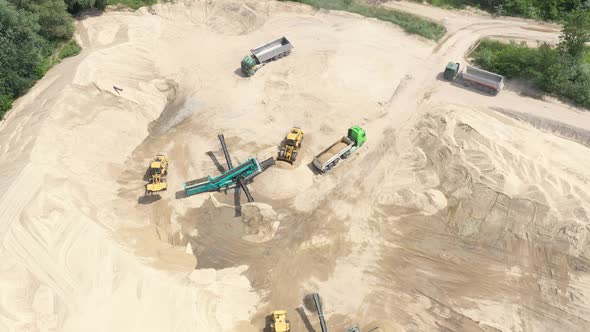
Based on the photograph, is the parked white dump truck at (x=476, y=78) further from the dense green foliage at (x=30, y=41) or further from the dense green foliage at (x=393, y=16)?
the dense green foliage at (x=30, y=41)

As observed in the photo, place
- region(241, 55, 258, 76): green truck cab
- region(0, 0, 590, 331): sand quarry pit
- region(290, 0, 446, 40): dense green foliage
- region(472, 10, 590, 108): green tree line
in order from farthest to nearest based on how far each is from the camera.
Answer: region(290, 0, 446, 40): dense green foliage
region(241, 55, 258, 76): green truck cab
region(472, 10, 590, 108): green tree line
region(0, 0, 590, 331): sand quarry pit

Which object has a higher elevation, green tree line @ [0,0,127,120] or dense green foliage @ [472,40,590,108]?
dense green foliage @ [472,40,590,108]

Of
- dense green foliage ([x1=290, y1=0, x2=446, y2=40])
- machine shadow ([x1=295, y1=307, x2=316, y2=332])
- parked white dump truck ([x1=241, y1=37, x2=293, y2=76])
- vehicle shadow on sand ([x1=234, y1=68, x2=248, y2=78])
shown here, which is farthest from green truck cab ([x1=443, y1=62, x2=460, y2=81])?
machine shadow ([x1=295, y1=307, x2=316, y2=332])

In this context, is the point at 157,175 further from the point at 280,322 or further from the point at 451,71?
the point at 451,71

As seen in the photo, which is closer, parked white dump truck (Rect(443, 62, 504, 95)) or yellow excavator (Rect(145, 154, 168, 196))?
yellow excavator (Rect(145, 154, 168, 196))

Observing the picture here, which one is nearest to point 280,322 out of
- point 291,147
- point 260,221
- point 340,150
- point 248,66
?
point 260,221

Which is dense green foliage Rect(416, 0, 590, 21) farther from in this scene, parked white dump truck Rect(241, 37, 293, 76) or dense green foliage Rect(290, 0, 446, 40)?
parked white dump truck Rect(241, 37, 293, 76)

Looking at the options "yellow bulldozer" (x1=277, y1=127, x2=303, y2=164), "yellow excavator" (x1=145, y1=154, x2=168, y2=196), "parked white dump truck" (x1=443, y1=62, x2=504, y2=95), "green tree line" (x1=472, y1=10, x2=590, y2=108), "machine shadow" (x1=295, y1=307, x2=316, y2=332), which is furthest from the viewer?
"parked white dump truck" (x1=443, y1=62, x2=504, y2=95)
